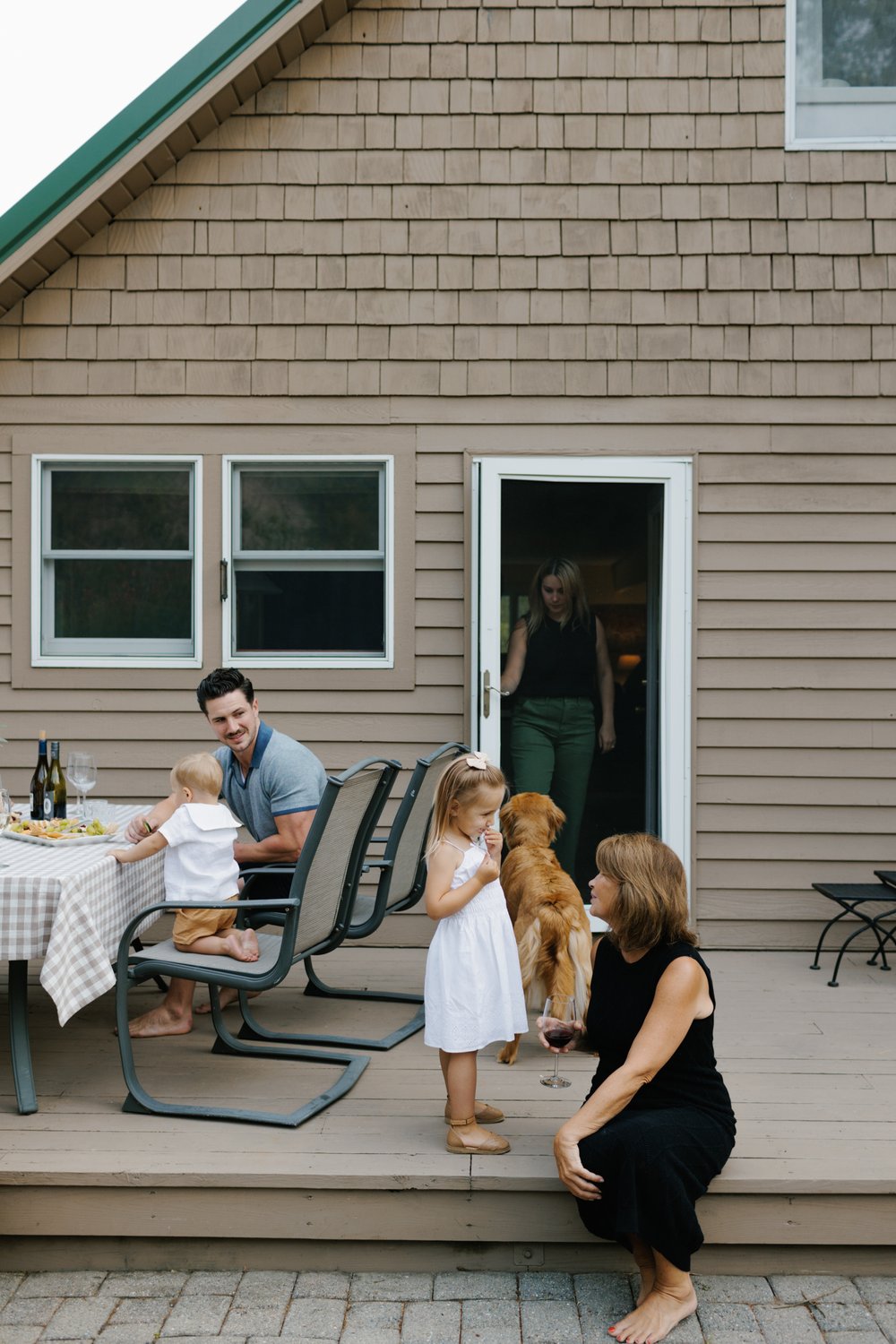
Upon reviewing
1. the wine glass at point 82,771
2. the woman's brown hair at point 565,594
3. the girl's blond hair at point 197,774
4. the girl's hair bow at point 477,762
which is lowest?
the wine glass at point 82,771

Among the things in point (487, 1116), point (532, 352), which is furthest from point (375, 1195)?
point (532, 352)

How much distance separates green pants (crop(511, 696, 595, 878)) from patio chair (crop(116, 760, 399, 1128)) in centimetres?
172

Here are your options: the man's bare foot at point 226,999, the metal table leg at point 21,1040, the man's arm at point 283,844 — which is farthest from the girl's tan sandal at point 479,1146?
the man's bare foot at point 226,999

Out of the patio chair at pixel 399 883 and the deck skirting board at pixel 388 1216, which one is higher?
the patio chair at pixel 399 883

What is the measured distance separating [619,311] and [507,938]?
3.04m

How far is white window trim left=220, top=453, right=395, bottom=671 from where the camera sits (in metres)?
5.07

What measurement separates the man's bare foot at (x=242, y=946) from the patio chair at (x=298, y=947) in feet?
0.08

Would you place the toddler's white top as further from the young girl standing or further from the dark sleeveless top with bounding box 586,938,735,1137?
the dark sleeveless top with bounding box 586,938,735,1137

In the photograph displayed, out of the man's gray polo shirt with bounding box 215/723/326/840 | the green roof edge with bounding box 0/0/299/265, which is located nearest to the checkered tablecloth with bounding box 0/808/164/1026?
the man's gray polo shirt with bounding box 215/723/326/840

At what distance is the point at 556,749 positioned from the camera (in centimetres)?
531

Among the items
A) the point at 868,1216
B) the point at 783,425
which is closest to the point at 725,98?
the point at 783,425

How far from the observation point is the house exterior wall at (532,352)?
4.99 m

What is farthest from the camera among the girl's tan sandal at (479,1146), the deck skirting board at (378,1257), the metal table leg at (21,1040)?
the metal table leg at (21,1040)

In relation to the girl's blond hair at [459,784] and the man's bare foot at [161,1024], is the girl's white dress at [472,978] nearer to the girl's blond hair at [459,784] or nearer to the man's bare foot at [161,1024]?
the girl's blond hair at [459,784]
